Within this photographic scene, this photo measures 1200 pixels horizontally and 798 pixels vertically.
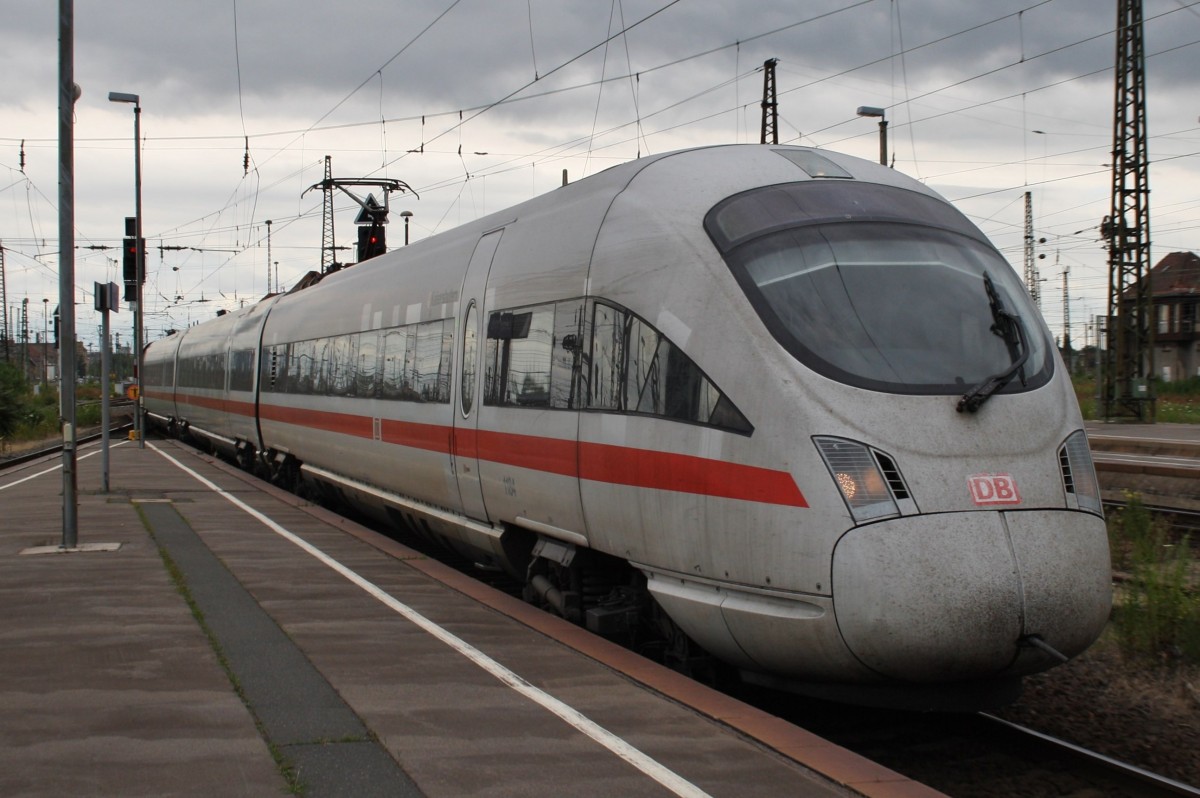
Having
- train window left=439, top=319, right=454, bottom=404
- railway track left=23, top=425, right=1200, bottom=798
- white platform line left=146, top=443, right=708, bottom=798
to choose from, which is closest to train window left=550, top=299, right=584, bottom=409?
white platform line left=146, top=443, right=708, bottom=798

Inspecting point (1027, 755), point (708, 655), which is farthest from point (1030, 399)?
point (708, 655)

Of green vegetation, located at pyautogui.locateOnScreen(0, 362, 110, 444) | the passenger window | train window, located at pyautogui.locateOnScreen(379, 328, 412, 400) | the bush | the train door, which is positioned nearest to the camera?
the train door

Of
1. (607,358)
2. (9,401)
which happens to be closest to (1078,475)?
(607,358)

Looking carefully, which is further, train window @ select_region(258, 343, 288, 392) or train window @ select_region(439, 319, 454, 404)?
train window @ select_region(258, 343, 288, 392)

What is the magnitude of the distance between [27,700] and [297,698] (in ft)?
4.24

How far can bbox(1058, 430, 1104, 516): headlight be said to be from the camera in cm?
578

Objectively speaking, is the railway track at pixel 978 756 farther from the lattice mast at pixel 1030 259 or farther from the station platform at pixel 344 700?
the lattice mast at pixel 1030 259

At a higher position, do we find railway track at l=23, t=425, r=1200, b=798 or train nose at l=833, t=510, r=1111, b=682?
train nose at l=833, t=510, r=1111, b=682

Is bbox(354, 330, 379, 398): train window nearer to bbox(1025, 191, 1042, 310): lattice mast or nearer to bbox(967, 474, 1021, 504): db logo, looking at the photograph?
bbox(967, 474, 1021, 504): db logo

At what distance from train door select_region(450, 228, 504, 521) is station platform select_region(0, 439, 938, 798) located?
30.1 inches

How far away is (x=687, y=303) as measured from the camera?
21.4 feet

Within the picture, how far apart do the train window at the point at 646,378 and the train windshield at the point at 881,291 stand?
0.51 meters

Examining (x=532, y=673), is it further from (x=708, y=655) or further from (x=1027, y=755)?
(x=1027, y=755)

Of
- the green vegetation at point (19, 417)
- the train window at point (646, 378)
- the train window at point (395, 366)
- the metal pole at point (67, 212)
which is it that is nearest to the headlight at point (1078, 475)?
the train window at point (646, 378)
